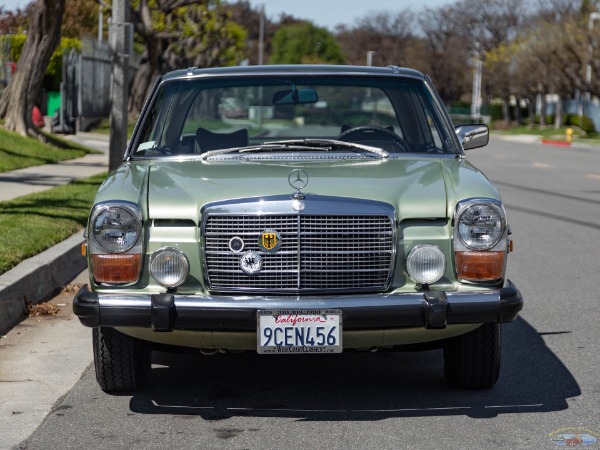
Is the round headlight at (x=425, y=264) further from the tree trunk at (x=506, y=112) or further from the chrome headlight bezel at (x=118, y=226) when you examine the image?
the tree trunk at (x=506, y=112)

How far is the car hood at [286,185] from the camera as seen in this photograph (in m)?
5.13

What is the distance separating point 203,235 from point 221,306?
1.11 feet

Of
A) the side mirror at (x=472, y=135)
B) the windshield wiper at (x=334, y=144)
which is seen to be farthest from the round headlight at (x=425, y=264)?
the side mirror at (x=472, y=135)

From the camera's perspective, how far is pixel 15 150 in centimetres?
2000

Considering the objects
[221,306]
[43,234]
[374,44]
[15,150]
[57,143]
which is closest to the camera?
[221,306]

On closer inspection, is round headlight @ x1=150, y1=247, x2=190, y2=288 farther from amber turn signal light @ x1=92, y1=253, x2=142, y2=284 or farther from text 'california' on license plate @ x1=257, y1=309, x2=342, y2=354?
text 'california' on license plate @ x1=257, y1=309, x2=342, y2=354

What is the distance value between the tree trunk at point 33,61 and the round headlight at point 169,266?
56.8 feet

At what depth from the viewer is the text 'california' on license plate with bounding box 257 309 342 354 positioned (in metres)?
4.95

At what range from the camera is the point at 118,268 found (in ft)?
16.8

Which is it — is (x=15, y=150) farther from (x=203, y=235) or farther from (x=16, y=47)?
(x=16, y=47)

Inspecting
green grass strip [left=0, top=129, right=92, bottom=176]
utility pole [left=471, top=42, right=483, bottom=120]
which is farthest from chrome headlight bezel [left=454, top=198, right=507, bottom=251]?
utility pole [left=471, top=42, right=483, bottom=120]

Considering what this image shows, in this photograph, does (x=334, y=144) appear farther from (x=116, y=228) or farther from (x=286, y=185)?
(x=116, y=228)

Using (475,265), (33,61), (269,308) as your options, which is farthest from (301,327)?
(33,61)

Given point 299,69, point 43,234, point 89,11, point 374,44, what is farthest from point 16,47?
point 374,44
